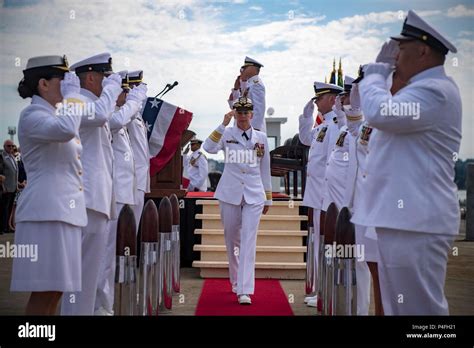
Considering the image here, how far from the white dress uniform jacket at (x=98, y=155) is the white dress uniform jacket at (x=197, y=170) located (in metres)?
10.5

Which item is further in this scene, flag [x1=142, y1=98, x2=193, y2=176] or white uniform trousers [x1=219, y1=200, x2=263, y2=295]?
flag [x1=142, y1=98, x2=193, y2=176]

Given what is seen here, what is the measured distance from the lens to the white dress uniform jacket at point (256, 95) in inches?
309

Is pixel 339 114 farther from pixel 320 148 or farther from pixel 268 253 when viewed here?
pixel 268 253

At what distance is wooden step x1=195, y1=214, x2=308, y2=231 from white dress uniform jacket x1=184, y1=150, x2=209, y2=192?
6463 millimetres

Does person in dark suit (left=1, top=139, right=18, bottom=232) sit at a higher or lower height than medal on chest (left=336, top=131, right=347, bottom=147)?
lower

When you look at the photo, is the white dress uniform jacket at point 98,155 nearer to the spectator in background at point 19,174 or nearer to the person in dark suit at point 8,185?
the spectator in background at point 19,174

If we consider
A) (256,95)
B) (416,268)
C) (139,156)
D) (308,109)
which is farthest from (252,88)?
(416,268)

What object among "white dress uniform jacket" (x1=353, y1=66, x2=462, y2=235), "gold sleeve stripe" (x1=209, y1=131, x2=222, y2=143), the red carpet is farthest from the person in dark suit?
"white dress uniform jacket" (x1=353, y1=66, x2=462, y2=235)

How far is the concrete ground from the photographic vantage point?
18.9ft

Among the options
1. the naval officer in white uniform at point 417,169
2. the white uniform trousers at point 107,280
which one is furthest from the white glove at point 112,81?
the naval officer in white uniform at point 417,169

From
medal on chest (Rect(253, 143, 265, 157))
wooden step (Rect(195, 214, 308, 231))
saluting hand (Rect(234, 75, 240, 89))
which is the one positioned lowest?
wooden step (Rect(195, 214, 308, 231))

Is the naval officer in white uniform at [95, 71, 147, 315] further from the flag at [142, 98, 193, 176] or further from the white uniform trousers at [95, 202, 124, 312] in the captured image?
the flag at [142, 98, 193, 176]

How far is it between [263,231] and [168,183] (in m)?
1.28
